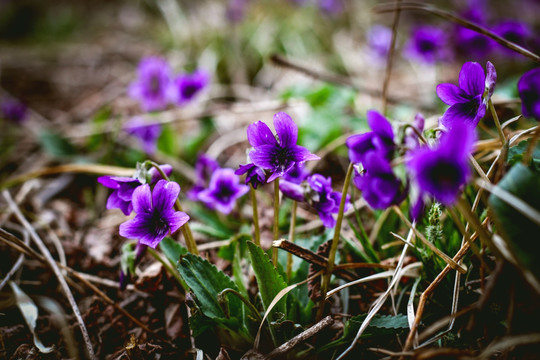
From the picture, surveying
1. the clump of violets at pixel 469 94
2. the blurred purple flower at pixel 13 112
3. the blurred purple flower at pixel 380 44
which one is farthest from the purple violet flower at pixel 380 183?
the blurred purple flower at pixel 380 44

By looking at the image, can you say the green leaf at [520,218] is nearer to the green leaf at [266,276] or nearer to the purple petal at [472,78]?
the purple petal at [472,78]

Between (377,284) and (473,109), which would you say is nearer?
(473,109)

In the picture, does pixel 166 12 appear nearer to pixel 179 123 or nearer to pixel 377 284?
pixel 179 123

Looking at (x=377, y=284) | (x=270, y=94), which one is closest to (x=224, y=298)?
(x=377, y=284)

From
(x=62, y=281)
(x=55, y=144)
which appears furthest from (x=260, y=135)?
(x=55, y=144)

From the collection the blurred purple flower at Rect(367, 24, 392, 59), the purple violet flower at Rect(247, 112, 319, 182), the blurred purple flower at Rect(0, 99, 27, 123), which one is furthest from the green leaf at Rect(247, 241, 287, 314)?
the blurred purple flower at Rect(367, 24, 392, 59)

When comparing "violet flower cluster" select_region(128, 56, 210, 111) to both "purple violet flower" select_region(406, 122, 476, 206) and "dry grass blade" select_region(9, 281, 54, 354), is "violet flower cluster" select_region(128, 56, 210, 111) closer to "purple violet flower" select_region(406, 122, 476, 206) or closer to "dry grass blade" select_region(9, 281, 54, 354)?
"dry grass blade" select_region(9, 281, 54, 354)
